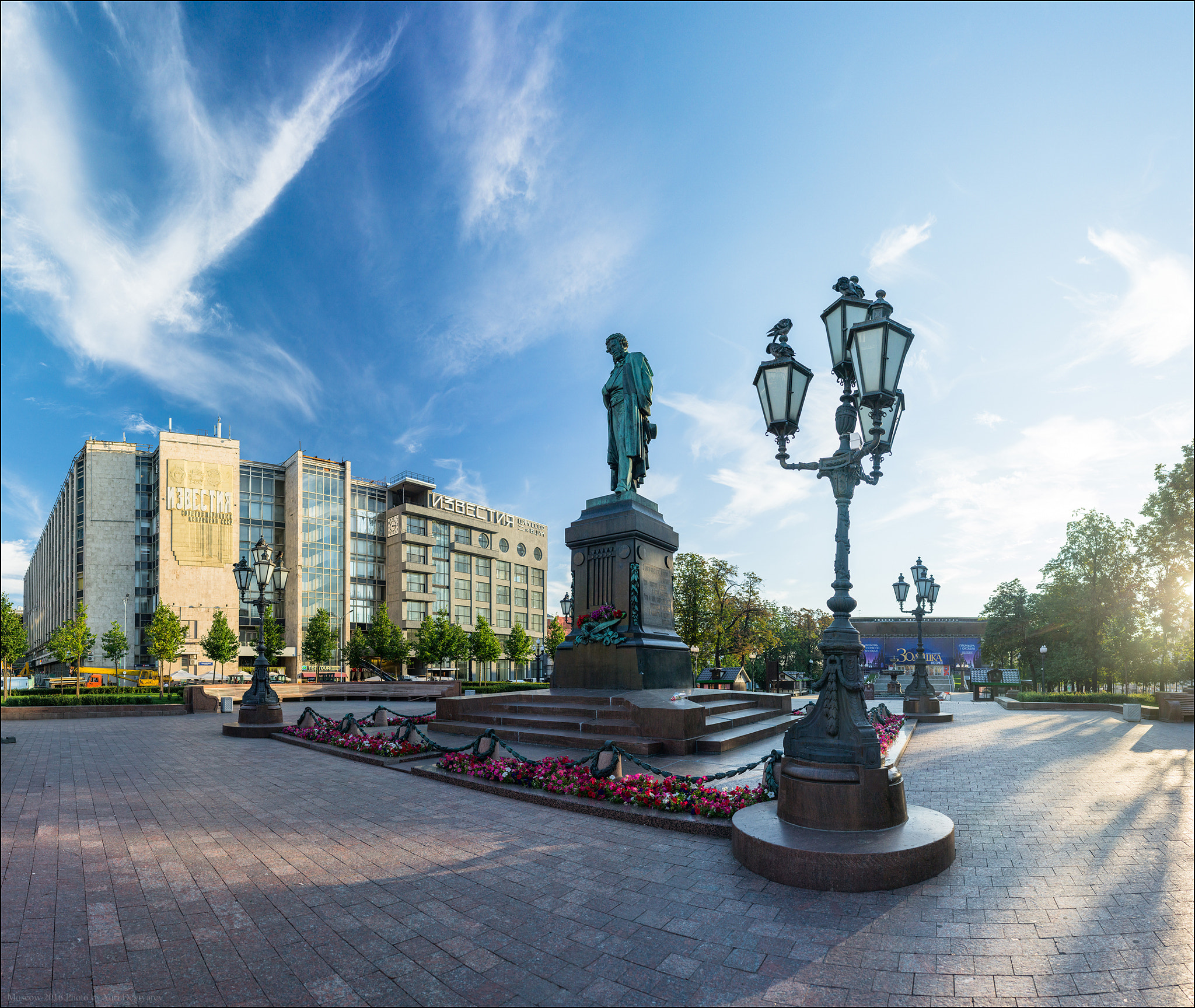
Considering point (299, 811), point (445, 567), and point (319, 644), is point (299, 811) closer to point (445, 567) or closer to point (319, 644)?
point (319, 644)

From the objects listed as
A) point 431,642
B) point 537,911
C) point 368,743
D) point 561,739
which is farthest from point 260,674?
point 431,642

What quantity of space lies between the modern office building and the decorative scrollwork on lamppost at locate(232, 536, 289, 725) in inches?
1774

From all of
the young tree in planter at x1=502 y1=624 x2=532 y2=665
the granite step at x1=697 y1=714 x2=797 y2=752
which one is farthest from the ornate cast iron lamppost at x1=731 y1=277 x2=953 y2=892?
the young tree in planter at x1=502 y1=624 x2=532 y2=665

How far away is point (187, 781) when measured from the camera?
31.4ft

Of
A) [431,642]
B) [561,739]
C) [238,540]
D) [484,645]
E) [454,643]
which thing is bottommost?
[484,645]

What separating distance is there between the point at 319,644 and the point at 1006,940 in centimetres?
6003

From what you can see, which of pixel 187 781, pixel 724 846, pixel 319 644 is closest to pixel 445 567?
pixel 319 644

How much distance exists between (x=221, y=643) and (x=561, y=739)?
5047 centimetres

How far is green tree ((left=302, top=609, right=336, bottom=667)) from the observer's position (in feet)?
188

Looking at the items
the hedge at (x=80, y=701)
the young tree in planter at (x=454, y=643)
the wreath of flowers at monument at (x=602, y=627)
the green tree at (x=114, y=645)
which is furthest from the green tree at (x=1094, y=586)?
the green tree at (x=114, y=645)

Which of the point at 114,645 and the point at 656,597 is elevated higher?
the point at 656,597

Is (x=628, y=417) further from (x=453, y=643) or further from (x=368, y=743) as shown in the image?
(x=453, y=643)

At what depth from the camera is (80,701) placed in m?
24.5

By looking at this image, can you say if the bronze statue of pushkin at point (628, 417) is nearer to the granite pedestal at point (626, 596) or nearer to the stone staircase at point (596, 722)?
the granite pedestal at point (626, 596)
